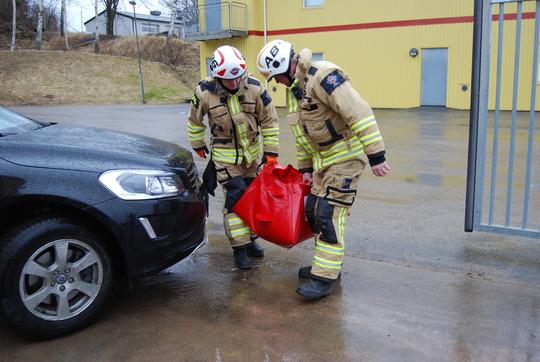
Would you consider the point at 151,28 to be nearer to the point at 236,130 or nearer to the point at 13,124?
the point at 236,130

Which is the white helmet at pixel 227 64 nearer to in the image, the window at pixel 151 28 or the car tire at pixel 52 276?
the car tire at pixel 52 276

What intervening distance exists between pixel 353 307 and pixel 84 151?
2.07 m

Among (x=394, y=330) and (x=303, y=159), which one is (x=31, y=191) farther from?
(x=394, y=330)

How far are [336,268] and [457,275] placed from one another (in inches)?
42.1

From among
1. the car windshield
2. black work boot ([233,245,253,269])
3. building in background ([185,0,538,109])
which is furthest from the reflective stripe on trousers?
building in background ([185,0,538,109])

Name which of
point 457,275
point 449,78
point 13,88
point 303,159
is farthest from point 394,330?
point 13,88

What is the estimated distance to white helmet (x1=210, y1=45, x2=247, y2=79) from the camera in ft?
13.3

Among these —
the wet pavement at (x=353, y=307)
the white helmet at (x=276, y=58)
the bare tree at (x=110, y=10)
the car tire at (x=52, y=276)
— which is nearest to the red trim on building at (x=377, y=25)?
the wet pavement at (x=353, y=307)

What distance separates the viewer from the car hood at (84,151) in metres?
3.21

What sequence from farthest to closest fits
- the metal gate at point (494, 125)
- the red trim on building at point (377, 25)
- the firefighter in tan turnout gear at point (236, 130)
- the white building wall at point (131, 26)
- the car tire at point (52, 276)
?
the white building wall at point (131, 26) < the red trim on building at point (377, 25) < the firefighter in tan turnout gear at point (236, 130) < the metal gate at point (494, 125) < the car tire at point (52, 276)

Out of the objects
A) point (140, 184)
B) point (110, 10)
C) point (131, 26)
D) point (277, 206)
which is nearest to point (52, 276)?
point (140, 184)

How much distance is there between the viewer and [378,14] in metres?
22.0

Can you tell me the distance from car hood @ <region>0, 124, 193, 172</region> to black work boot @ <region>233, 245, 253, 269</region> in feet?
2.87

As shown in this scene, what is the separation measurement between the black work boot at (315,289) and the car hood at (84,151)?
1242 millimetres
